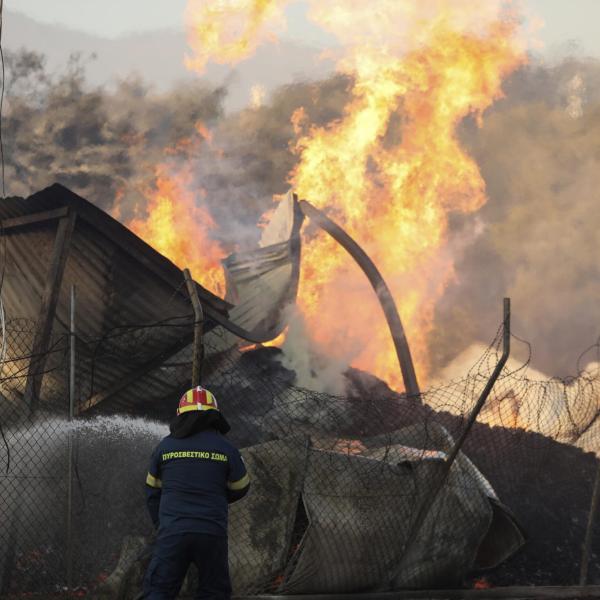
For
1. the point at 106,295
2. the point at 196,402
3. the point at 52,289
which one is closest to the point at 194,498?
the point at 196,402

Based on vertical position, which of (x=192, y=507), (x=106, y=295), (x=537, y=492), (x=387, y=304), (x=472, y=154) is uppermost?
(x=472, y=154)

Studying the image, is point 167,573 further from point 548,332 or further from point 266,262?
point 548,332

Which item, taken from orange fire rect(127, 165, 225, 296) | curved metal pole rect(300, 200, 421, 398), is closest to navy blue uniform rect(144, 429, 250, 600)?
curved metal pole rect(300, 200, 421, 398)

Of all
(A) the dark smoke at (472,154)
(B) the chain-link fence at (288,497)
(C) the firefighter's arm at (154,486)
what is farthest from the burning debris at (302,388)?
(A) the dark smoke at (472,154)

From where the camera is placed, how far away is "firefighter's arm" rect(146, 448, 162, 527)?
5699 millimetres

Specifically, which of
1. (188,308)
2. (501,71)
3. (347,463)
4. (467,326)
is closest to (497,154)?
(501,71)

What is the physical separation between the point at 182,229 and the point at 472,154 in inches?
412

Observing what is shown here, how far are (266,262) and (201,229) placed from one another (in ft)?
34.8

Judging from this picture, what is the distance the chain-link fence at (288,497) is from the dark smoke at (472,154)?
13.3 m

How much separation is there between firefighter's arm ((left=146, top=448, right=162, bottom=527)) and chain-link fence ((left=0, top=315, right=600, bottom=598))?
1619 mm

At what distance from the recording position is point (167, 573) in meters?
5.23

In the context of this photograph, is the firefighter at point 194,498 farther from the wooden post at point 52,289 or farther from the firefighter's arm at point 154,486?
Answer: the wooden post at point 52,289

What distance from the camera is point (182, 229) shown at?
2292 centimetres

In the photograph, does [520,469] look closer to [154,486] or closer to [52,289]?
[52,289]
